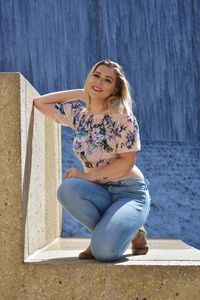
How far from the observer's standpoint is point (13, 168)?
2533 millimetres

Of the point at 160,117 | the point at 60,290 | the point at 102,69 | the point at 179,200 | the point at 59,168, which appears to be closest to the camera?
the point at 60,290

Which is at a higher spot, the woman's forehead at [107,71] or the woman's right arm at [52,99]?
the woman's forehead at [107,71]

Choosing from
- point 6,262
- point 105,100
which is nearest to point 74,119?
point 105,100

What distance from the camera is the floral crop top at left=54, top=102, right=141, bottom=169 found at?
8.42 ft

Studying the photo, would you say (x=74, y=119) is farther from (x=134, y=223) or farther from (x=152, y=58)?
(x=152, y=58)

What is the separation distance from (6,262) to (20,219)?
175 mm

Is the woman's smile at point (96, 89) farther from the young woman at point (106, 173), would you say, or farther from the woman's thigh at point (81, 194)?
the woman's thigh at point (81, 194)

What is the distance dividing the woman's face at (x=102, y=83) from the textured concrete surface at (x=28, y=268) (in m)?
0.28

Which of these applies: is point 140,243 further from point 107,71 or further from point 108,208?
point 107,71

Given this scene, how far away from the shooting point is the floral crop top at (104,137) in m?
2.57

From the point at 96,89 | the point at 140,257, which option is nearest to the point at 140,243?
the point at 140,257

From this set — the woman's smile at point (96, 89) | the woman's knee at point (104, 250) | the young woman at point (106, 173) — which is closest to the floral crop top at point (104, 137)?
the young woman at point (106, 173)

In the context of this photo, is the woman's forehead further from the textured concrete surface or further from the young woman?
the textured concrete surface

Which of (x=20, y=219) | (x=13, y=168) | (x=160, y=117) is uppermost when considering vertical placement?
(x=13, y=168)
